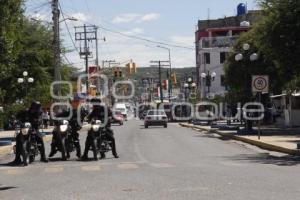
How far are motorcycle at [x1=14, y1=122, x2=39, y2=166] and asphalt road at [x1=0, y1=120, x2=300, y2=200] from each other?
388 millimetres

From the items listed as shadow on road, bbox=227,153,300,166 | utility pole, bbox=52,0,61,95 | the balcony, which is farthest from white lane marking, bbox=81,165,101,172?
the balcony

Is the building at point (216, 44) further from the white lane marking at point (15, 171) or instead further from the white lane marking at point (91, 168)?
the white lane marking at point (15, 171)

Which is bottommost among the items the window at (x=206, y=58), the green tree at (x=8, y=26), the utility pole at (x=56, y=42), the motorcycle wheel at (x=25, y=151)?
the motorcycle wheel at (x=25, y=151)

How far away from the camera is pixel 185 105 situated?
90000mm

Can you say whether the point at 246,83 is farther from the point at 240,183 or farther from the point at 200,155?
the point at 240,183

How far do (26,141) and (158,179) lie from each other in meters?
6.03

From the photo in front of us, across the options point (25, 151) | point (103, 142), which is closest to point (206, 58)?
point (103, 142)

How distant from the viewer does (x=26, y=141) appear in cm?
1927

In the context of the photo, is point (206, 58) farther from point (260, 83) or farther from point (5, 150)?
point (5, 150)

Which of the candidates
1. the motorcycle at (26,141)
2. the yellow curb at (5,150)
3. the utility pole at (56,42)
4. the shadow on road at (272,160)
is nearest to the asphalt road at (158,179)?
the shadow on road at (272,160)

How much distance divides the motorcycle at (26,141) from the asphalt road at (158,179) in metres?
0.39

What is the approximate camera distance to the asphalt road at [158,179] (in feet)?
39.9

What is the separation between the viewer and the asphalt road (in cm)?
1217

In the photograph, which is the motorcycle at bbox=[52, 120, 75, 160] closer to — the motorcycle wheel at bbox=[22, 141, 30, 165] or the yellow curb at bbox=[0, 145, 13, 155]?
the motorcycle wheel at bbox=[22, 141, 30, 165]
